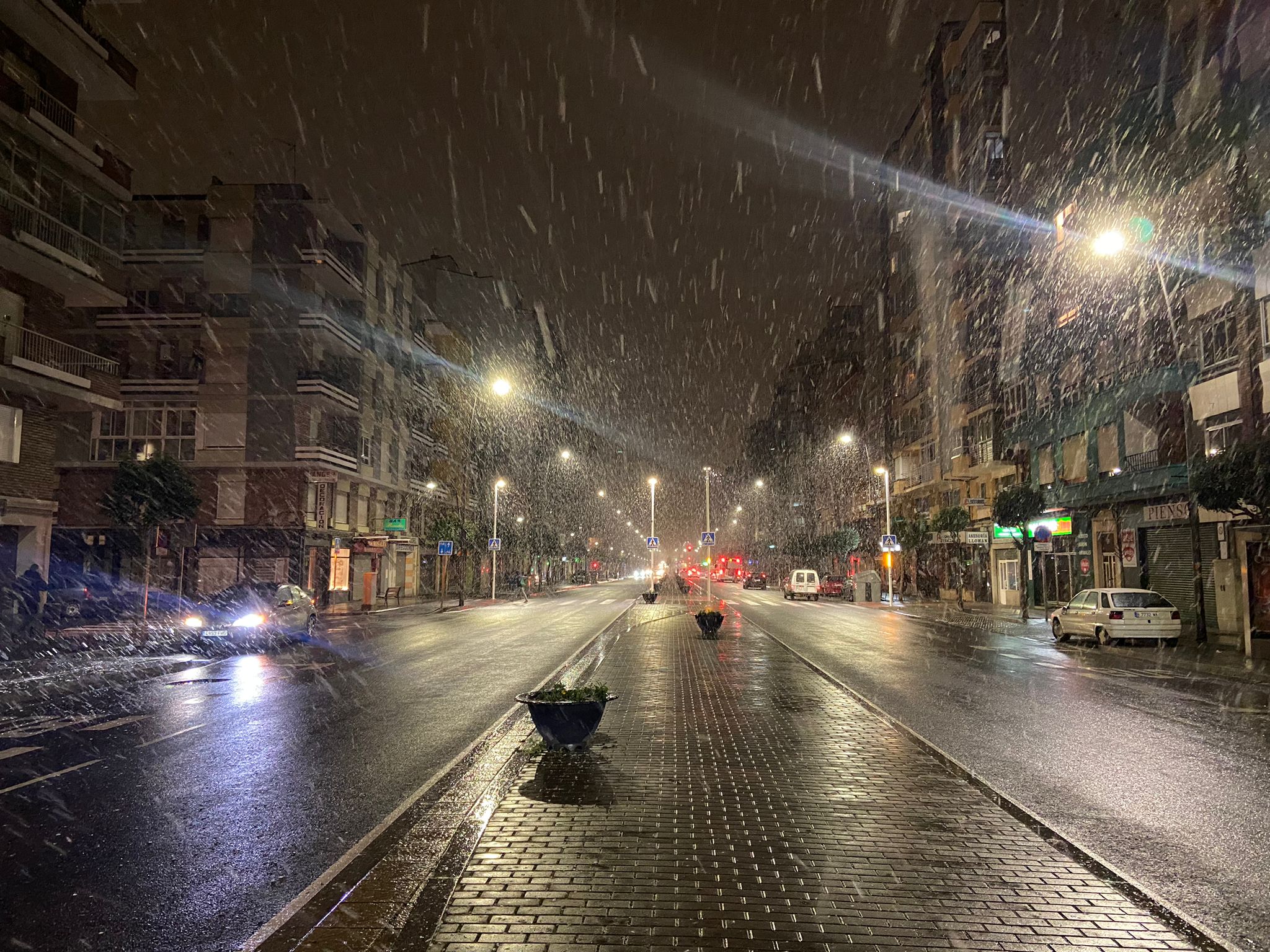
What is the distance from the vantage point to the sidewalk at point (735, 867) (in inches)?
163

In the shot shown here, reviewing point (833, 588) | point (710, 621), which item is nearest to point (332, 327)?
point (710, 621)

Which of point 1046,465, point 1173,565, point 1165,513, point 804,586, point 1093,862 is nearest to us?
point 1093,862

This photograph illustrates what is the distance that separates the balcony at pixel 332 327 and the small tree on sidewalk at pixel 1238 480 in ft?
110

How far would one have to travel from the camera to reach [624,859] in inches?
205

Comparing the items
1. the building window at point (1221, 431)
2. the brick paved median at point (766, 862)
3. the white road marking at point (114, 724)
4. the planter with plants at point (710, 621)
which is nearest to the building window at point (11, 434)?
the white road marking at point (114, 724)

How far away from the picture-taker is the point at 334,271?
3994 centimetres

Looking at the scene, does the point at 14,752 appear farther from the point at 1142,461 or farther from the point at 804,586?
the point at 804,586

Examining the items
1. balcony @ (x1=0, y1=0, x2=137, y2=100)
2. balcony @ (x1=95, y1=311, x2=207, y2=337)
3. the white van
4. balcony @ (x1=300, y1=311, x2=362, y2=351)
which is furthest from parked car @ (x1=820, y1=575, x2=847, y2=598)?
balcony @ (x1=0, y1=0, x2=137, y2=100)

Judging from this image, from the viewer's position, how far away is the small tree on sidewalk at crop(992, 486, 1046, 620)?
95.0ft

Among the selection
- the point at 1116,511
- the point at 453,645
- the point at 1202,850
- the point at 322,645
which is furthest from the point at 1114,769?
the point at 1116,511

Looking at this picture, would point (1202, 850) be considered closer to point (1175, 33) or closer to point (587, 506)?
point (1175, 33)

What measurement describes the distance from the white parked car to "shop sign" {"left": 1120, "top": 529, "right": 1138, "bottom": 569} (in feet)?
23.6

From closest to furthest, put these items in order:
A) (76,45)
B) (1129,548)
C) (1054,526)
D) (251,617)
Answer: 1. (251,617)
2. (76,45)
3. (1129,548)
4. (1054,526)

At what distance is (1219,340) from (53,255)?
1294 inches
